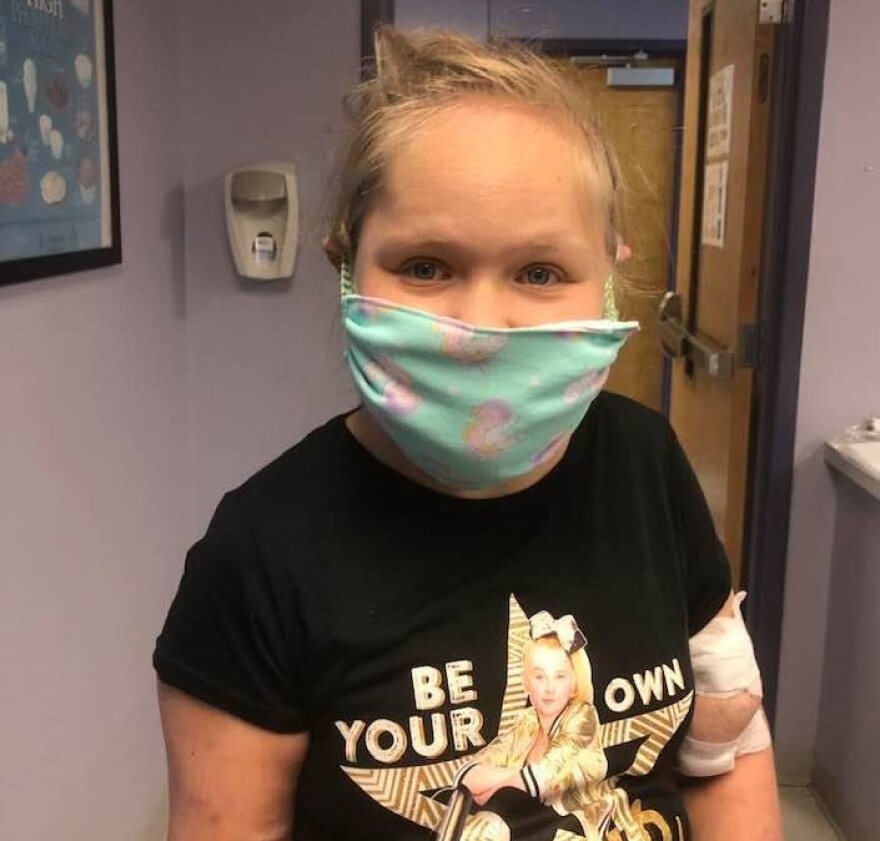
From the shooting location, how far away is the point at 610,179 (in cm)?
85

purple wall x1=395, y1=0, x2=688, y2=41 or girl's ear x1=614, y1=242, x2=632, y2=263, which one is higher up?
purple wall x1=395, y1=0, x2=688, y2=41

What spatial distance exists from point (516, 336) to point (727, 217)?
1883 mm

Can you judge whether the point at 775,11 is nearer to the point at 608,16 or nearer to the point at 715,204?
the point at 715,204

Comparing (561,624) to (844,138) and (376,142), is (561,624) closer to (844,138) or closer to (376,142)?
(376,142)

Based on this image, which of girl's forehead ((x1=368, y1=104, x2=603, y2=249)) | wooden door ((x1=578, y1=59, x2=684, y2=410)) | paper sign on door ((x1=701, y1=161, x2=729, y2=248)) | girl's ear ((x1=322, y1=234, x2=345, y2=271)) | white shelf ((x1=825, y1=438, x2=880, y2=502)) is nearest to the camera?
girl's forehead ((x1=368, y1=104, x2=603, y2=249))

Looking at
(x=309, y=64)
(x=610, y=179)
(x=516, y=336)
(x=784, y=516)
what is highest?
(x=309, y=64)

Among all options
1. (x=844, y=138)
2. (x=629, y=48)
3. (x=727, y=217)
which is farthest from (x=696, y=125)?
(x=629, y=48)

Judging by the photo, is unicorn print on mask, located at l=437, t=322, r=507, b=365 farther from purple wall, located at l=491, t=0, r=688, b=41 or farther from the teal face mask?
purple wall, located at l=491, t=0, r=688, b=41

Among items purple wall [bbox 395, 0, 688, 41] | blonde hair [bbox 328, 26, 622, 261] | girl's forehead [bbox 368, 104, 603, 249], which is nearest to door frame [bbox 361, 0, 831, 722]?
blonde hair [bbox 328, 26, 622, 261]

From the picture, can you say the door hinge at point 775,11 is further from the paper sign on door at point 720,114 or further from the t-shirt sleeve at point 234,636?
the t-shirt sleeve at point 234,636

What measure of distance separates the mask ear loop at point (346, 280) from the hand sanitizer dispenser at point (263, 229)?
1.39 m

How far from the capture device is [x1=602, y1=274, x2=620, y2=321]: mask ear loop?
2.85 ft

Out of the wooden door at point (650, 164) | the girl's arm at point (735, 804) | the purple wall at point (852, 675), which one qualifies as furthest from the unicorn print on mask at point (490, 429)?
the wooden door at point (650, 164)

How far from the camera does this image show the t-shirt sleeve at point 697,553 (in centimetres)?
92
